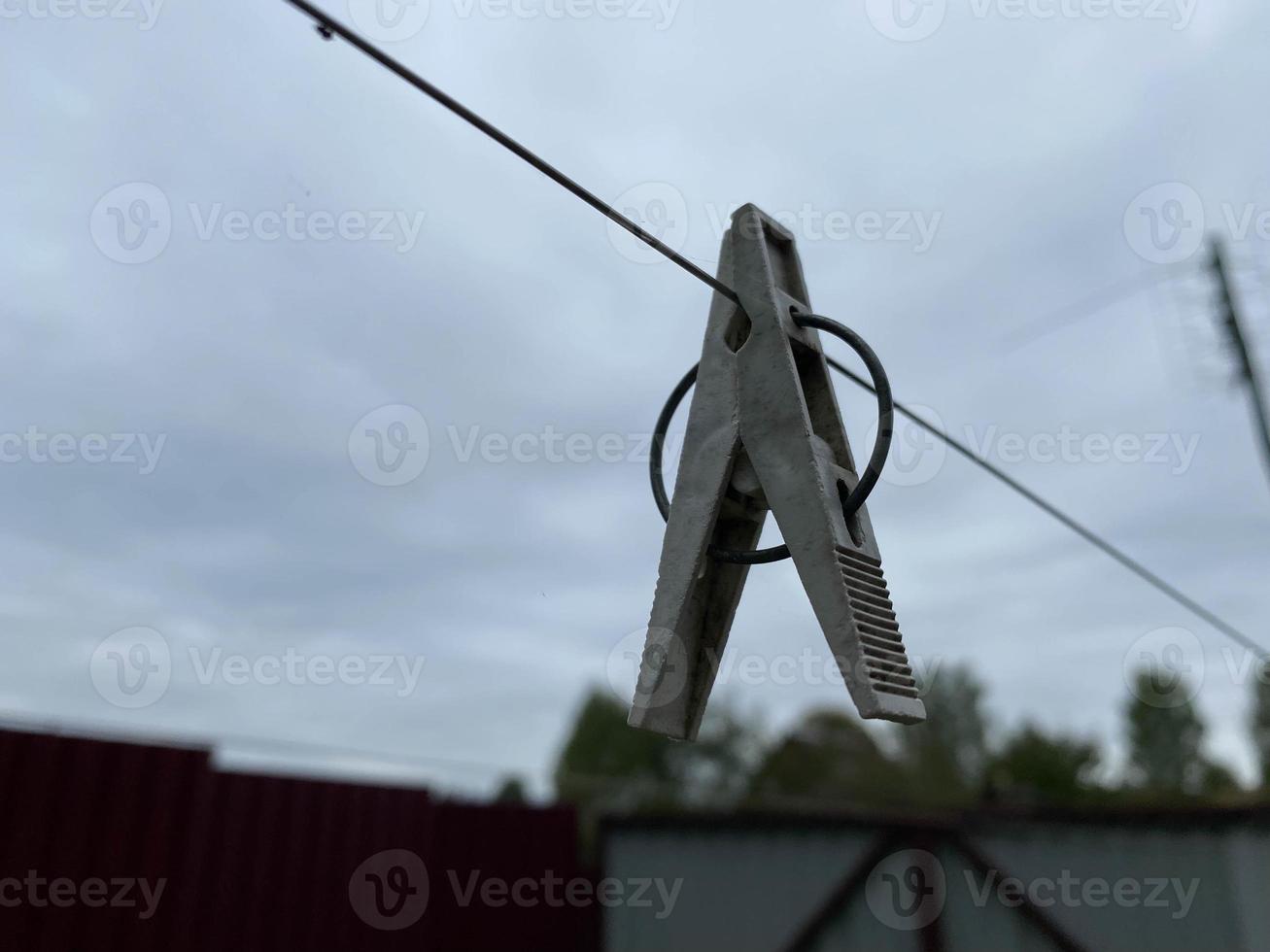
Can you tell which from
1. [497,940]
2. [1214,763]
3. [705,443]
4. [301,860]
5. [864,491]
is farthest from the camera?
[1214,763]

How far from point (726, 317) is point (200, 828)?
20.9 feet

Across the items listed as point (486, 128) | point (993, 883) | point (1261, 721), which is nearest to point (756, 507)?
point (486, 128)

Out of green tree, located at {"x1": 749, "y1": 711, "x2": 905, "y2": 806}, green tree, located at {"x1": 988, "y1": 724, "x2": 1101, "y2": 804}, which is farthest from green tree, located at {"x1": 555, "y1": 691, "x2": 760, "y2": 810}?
green tree, located at {"x1": 988, "y1": 724, "x2": 1101, "y2": 804}

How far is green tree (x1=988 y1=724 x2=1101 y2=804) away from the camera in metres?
38.8

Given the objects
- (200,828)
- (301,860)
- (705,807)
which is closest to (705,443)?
(200,828)

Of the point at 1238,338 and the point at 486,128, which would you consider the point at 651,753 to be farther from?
the point at 486,128

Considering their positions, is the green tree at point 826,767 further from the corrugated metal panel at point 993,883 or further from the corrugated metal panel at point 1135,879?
the corrugated metal panel at point 1135,879

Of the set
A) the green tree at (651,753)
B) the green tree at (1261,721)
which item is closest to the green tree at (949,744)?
the green tree at (651,753)

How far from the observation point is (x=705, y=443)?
10.0ft

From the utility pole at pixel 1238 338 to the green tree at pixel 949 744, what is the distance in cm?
2595

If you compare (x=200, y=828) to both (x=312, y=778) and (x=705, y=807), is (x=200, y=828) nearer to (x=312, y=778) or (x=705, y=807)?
(x=312, y=778)

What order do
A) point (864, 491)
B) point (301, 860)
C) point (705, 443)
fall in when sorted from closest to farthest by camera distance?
point (864, 491), point (705, 443), point (301, 860)

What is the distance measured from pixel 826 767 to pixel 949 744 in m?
16.2

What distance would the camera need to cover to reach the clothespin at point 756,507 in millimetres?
2666
